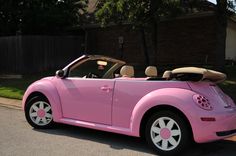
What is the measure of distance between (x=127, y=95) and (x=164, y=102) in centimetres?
82

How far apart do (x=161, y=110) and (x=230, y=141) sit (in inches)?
72.1

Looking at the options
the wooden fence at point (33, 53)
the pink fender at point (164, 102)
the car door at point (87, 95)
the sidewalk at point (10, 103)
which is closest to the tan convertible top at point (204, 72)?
the pink fender at point (164, 102)

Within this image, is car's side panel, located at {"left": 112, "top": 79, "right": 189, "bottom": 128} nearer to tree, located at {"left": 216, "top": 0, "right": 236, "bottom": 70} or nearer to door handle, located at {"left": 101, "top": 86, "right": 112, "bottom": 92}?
door handle, located at {"left": 101, "top": 86, "right": 112, "bottom": 92}

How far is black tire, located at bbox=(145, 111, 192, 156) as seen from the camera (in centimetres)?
654

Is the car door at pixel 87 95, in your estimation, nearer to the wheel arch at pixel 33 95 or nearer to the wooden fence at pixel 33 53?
the wheel arch at pixel 33 95

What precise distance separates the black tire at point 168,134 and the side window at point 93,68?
1.96m

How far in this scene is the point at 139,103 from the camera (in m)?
7.01

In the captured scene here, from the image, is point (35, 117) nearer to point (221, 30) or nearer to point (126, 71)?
point (126, 71)

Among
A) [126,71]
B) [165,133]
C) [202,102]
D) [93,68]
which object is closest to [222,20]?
[93,68]

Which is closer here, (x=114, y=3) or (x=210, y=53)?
(x=114, y=3)

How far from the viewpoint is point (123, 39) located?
81.7 feet

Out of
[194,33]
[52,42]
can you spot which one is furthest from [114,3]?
[52,42]

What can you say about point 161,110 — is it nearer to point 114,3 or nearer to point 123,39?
point 114,3

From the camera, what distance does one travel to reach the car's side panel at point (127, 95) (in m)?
7.07
